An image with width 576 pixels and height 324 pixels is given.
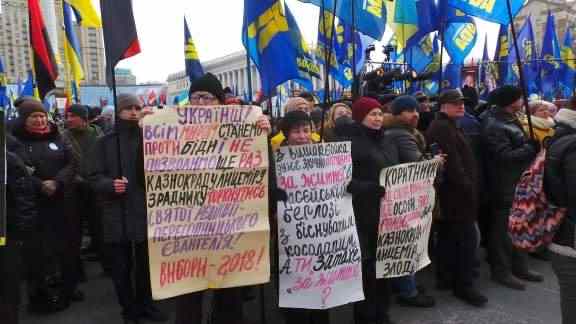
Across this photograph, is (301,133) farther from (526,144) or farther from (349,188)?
(526,144)

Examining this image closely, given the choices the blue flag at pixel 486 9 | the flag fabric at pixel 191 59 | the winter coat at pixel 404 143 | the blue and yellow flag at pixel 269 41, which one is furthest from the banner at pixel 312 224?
the flag fabric at pixel 191 59

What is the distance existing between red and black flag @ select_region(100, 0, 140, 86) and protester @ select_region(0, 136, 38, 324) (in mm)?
991

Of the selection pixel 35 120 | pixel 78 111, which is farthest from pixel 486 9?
pixel 35 120

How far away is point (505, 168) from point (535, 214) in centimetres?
197

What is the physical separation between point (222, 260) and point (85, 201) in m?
3.14

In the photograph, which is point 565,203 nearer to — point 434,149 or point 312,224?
point 312,224

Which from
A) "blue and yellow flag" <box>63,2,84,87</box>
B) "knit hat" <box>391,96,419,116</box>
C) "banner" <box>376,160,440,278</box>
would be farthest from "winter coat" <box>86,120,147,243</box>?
"blue and yellow flag" <box>63,2,84,87</box>

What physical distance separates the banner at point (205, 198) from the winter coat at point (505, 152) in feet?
→ 8.26

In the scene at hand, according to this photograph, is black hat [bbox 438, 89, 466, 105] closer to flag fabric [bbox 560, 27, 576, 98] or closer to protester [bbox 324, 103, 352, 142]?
protester [bbox 324, 103, 352, 142]

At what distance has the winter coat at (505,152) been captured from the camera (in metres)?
4.20

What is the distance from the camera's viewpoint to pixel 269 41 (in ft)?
12.4

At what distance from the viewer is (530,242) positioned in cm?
256

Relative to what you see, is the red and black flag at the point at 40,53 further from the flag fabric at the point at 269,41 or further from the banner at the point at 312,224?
the banner at the point at 312,224

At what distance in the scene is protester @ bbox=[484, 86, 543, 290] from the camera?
427 centimetres
